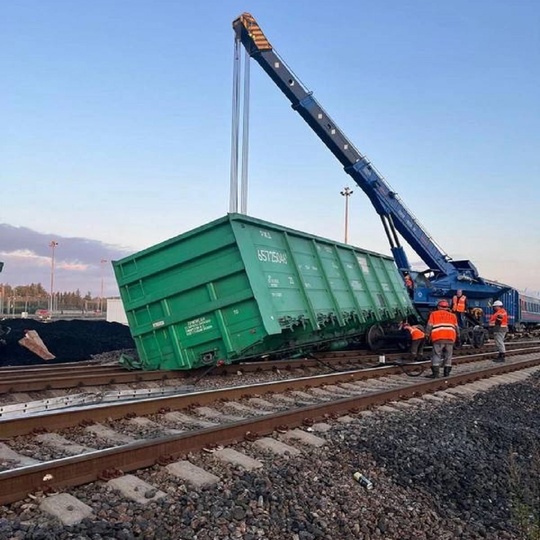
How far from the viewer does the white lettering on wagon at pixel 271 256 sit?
9.46 meters

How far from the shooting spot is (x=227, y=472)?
4.45 m

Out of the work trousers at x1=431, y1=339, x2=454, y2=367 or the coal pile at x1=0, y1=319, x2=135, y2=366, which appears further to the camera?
the coal pile at x1=0, y1=319, x2=135, y2=366

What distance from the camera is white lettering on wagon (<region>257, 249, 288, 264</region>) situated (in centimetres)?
946

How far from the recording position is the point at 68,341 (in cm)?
1680

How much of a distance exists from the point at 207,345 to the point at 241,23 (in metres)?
9.89

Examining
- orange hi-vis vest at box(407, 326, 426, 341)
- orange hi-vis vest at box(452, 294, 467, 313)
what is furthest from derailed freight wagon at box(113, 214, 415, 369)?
orange hi-vis vest at box(452, 294, 467, 313)

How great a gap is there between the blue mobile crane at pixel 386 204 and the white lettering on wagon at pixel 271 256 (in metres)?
7.92

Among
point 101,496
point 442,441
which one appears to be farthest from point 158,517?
point 442,441

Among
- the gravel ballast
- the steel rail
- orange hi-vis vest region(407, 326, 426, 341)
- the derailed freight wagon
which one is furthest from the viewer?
orange hi-vis vest region(407, 326, 426, 341)

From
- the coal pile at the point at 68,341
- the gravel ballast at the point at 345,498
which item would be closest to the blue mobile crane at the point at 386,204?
the coal pile at the point at 68,341

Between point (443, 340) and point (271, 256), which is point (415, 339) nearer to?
point (443, 340)

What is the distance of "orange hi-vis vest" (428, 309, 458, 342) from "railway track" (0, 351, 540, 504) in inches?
96.3

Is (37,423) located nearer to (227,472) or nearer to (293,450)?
(227,472)

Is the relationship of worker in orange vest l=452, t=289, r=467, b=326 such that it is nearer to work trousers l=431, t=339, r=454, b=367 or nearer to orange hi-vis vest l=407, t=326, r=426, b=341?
orange hi-vis vest l=407, t=326, r=426, b=341
